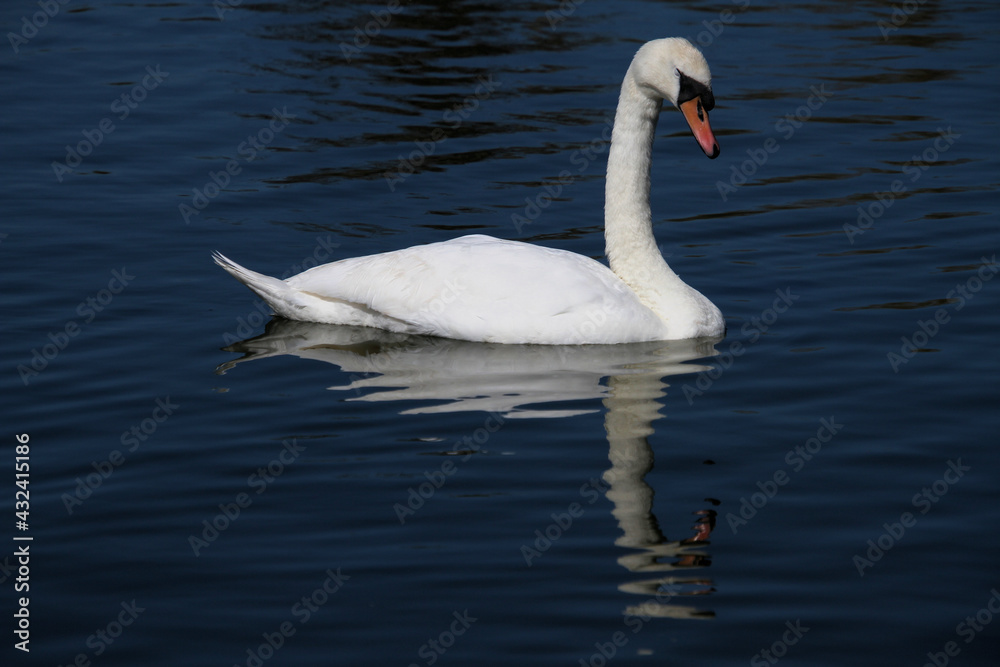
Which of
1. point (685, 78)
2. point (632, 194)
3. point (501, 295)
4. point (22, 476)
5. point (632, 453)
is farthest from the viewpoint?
point (632, 194)

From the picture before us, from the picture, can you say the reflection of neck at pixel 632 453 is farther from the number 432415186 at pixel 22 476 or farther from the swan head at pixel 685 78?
the number 432415186 at pixel 22 476

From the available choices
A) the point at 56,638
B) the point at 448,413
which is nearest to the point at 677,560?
the point at 448,413

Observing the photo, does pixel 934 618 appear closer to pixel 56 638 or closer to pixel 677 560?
pixel 677 560

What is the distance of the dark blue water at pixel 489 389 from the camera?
613 centimetres

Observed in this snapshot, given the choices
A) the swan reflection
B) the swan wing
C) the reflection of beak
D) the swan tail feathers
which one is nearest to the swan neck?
the swan wing

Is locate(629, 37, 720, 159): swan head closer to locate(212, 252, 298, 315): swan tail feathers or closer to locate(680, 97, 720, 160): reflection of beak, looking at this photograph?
locate(680, 97, 720, 160): reflection of beak

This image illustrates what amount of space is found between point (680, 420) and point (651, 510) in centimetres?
131

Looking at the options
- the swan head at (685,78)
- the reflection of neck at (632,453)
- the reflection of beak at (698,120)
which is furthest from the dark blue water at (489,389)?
the swan head at (685,78)

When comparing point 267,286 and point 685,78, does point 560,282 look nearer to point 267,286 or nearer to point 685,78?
point 685,78

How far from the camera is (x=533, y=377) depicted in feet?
29.3

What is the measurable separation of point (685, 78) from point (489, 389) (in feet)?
7.78

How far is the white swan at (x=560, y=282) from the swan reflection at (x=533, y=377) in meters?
0.12

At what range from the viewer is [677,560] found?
21.5 ft

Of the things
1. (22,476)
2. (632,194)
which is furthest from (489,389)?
(22,476)
